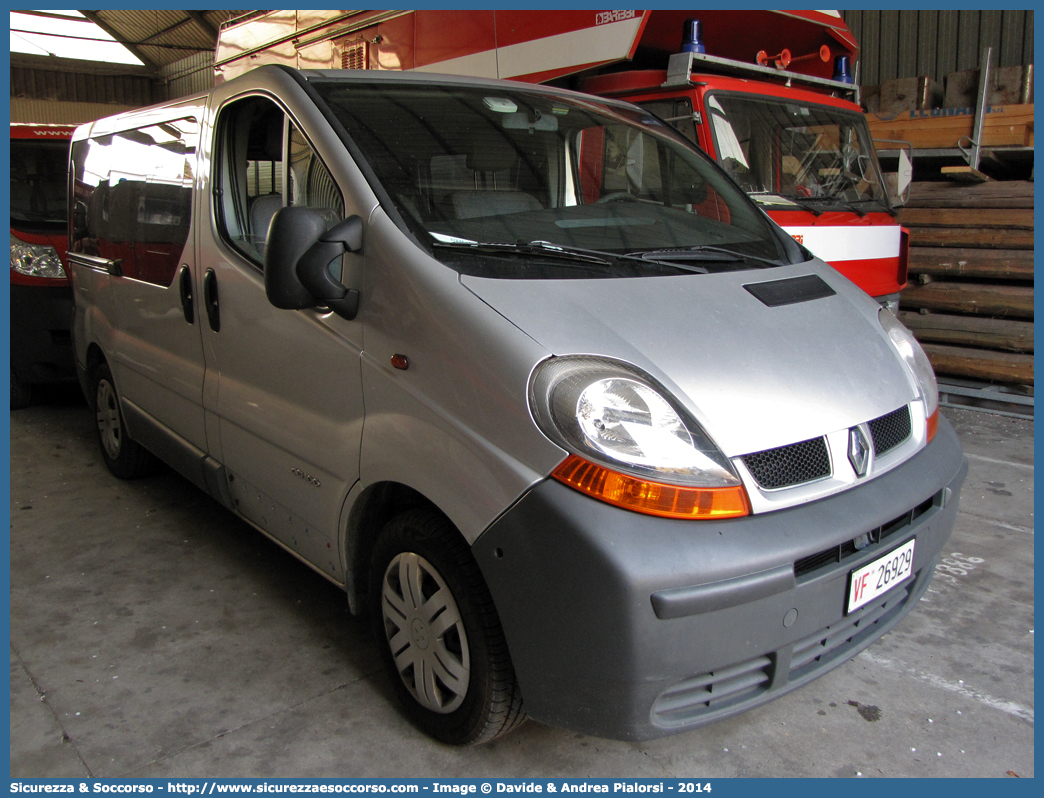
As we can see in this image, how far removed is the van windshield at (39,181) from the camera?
577cm

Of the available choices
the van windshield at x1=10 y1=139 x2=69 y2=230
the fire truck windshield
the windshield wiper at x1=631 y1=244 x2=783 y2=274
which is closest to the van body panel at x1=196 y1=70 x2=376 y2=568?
the windshield wiper at x1=631 y1=244 x2=783 y2=274

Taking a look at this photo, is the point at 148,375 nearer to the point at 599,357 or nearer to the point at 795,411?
the point at 599,357

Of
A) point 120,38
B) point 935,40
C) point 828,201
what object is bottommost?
point 828,201

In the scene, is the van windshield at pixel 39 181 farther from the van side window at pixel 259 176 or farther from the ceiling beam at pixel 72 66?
the ceiling beam at pixel 72 66

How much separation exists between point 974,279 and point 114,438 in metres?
6.29

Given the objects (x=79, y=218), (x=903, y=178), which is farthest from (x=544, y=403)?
(x=903, y=178)

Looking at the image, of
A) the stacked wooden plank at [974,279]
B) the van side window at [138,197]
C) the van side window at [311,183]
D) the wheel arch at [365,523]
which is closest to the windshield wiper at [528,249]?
the van side window at [311,183]

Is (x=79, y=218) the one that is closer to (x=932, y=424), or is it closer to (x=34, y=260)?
(x=34, y=260)

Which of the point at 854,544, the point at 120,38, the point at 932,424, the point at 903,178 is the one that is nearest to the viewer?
the point at 854,544

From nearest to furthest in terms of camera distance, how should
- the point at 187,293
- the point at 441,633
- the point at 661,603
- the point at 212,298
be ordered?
the point at 661,603, the point at 441,633, the point at 212,298, the point at 187,293

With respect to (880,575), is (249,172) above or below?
above

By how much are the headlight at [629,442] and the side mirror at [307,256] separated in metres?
0.67

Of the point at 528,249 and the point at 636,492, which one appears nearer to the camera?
the point at 636,492

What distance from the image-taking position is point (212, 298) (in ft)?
9.50
